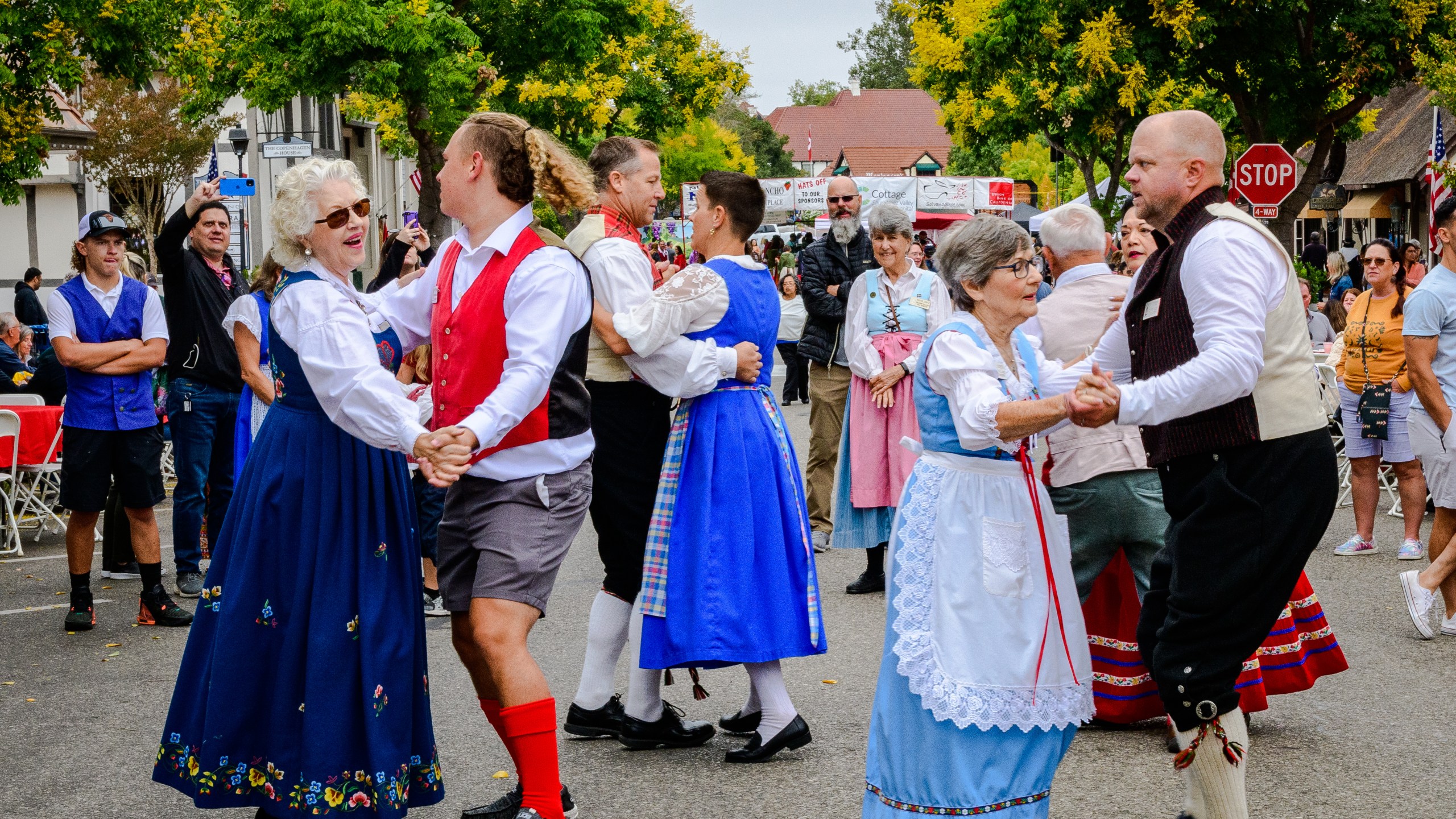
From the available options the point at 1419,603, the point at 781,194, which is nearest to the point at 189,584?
the point at 1419,603

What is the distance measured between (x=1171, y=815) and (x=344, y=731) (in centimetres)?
241

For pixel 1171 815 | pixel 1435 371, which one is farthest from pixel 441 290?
pixel 1435 371

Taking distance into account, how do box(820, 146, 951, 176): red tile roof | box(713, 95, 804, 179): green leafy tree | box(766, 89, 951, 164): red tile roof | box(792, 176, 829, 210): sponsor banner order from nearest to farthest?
box(792, 176, 829, 210): sponsor banner, box(713, 95, 804, 179): green leafy tree, box(820, 146, 951, 176): red tile roof, box(766, 89, 951, 164): red tile roof

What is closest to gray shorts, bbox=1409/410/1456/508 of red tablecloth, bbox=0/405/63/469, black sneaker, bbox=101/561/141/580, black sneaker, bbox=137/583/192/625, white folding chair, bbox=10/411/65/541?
black sneaker, bbox=137/583/192/625

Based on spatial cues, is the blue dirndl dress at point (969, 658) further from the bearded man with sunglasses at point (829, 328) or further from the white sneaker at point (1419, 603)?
the bearded man with sunglasses at point (829, 328)

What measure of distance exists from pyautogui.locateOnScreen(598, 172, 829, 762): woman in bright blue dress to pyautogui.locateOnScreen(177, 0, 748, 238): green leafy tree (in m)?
11.4

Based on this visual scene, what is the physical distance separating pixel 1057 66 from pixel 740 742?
16.7 metres

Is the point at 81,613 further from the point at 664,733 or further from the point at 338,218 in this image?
the point at 338,218

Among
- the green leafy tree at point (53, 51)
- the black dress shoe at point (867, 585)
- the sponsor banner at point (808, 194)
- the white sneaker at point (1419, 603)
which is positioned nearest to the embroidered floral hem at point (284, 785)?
the black dress shoe at point (867, 585)

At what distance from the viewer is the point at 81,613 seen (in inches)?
277

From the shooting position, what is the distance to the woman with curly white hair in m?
3.69

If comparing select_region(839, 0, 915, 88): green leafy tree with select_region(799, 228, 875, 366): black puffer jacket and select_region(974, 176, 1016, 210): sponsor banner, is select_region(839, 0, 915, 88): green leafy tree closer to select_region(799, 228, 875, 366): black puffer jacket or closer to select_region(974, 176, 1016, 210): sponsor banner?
select_region(974, 176, 1016, 210): sponsor banner

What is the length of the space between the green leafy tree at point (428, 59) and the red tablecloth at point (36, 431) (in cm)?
666

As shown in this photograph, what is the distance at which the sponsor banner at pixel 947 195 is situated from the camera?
135 ft
